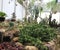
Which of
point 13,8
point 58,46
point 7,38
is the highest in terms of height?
point 13,8

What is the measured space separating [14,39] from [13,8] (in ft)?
27.8

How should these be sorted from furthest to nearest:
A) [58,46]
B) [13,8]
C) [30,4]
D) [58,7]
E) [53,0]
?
1. [53,0]
2. [58,7]
3. [30,4]
4. [13,8]
5. [58,46]

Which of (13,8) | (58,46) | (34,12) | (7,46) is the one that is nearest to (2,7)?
(13,8)

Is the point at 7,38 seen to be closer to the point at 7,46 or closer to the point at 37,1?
the point at 7,46

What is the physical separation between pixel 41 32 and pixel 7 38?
1.00 m

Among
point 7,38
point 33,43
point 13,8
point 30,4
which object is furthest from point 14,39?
point 30,4

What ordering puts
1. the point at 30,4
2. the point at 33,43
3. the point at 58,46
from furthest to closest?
the point at 30,4, the point at 58,46, the point at 33,43

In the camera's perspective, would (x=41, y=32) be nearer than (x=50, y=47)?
No

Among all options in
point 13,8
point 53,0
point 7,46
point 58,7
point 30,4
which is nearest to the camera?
point 7,46

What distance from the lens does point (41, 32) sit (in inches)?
230

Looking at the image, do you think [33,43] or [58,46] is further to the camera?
[58,46]

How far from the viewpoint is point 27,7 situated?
15672mm

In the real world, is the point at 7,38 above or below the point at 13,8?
below

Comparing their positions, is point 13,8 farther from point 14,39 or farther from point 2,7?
point 14,39
